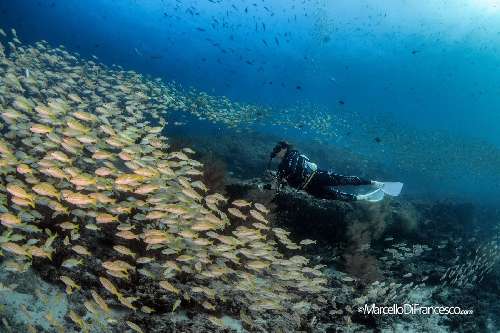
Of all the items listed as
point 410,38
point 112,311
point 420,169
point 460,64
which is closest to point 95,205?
point 112,311

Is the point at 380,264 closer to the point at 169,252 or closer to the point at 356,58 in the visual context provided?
the point at 169,252

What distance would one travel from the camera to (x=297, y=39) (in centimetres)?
11425

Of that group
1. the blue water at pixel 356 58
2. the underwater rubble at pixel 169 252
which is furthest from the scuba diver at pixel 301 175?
the blue water at pixel 356 58

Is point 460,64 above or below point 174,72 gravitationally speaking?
above

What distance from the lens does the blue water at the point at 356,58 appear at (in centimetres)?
3806

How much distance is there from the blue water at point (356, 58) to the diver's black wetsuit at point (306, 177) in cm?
1875

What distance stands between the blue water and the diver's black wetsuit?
18.8 metres

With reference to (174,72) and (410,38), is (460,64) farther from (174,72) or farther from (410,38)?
(174,72)

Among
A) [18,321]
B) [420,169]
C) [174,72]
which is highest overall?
[174,72]

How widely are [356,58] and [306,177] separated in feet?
356

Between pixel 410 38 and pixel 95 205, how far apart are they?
3904 inches

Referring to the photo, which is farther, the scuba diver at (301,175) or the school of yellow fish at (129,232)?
the scuba diver at (301,175)

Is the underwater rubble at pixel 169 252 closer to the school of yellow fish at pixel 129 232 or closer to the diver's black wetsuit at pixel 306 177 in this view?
the school of yellow fish at pixel 129 232

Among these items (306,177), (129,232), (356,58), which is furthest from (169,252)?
(356,58)
